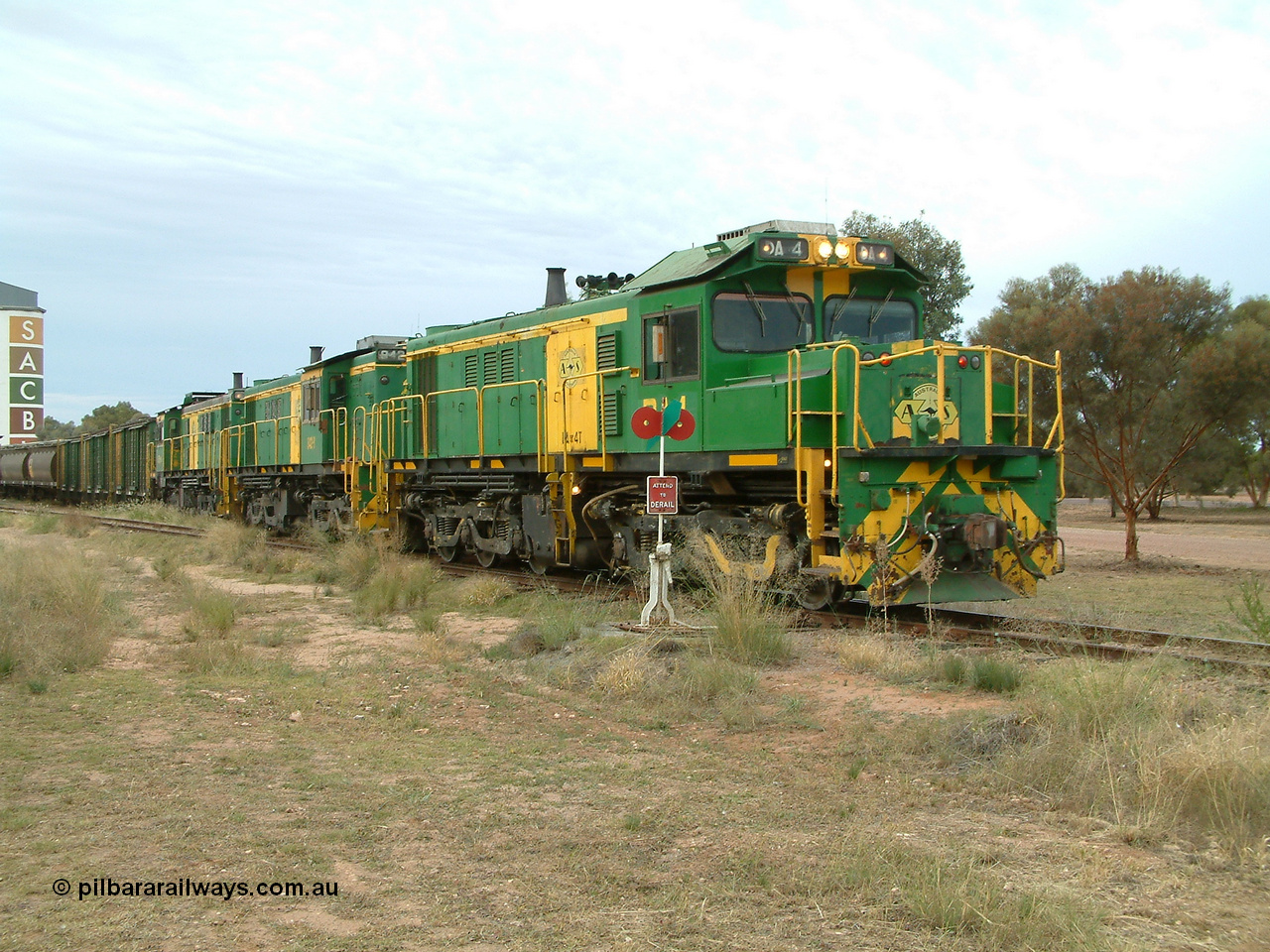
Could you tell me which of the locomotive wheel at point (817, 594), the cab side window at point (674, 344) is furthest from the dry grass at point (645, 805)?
the cab side window at point (674, 344)

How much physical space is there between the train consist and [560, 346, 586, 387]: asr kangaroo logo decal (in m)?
0.04

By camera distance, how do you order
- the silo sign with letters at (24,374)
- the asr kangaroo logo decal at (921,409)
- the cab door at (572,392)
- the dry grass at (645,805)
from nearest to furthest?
the dry grass at (645,805) → the asr kangaroo logo decal at (921,409) → the cab door at (572,392) → the silo sign with letters at (24,374)

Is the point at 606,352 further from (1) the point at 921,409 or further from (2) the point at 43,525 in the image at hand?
(2) the point at 43,525

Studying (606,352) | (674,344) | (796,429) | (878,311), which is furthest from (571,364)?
(796,429)

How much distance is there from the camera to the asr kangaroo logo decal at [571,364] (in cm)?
1329

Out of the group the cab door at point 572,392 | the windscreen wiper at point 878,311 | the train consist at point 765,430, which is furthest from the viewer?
the cab door at point 572,392

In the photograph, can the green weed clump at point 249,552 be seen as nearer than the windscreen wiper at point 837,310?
No

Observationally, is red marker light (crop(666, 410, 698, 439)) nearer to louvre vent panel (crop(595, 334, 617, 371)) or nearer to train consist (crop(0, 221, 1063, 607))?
train consist (crop(0, 221, 1063, 607))

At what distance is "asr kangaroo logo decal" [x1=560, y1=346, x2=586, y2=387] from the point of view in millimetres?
13289

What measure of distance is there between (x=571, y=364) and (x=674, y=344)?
95.9 inches

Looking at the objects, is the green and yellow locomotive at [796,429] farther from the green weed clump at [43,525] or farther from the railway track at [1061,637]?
the green weed clump at [43,525]

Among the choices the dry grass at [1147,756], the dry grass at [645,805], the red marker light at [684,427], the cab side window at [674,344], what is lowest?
the dry grass at [645,805]

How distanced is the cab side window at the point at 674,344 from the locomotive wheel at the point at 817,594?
2.40 metres

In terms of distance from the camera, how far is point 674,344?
11.4m
